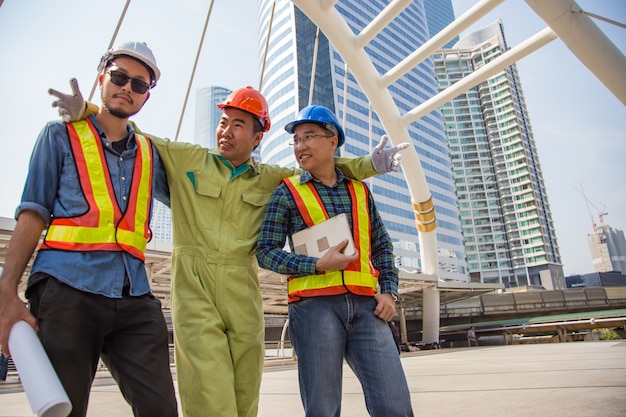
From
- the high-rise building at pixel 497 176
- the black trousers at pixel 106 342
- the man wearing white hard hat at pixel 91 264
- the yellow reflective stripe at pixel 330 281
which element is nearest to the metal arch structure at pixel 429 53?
the yellow reflective stripe at pixel 330 281

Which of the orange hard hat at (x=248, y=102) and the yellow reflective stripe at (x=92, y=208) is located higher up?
the orange hard hat at (x=248, y=102)

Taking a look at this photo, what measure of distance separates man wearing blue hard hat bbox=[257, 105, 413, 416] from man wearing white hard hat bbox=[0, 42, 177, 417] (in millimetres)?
586

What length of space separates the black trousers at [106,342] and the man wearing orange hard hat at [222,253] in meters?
0.23

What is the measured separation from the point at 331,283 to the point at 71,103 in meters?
1.39

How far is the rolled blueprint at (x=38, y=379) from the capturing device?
1.09m

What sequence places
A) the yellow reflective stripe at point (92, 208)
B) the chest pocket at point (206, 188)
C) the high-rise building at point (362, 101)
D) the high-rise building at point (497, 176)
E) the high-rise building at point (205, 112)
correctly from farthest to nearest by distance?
the high-rise building at point (205, 112) → the high-rise building at point (497, 176) → the high-rise building at point (362, 101) → the chest pocket at point (206, 188) → the yellow reflective stripe at point (92, 208)

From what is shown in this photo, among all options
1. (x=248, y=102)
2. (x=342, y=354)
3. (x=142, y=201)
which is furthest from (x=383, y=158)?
(x=142, y=201)

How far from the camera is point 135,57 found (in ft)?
6.32

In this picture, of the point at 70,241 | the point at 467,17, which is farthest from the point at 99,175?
the point at 467,17

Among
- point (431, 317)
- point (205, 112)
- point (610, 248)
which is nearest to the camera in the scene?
point (431, 317)

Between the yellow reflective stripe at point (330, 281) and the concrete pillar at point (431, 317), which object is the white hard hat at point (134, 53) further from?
the concrete pillar at point (431, 317)

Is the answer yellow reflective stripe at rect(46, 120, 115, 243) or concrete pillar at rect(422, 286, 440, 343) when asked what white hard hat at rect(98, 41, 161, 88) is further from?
concrete pillar at rect(422, 286, 440, 343)

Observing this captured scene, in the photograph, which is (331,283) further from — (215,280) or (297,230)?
(215,280)

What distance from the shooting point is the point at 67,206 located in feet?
5.28
